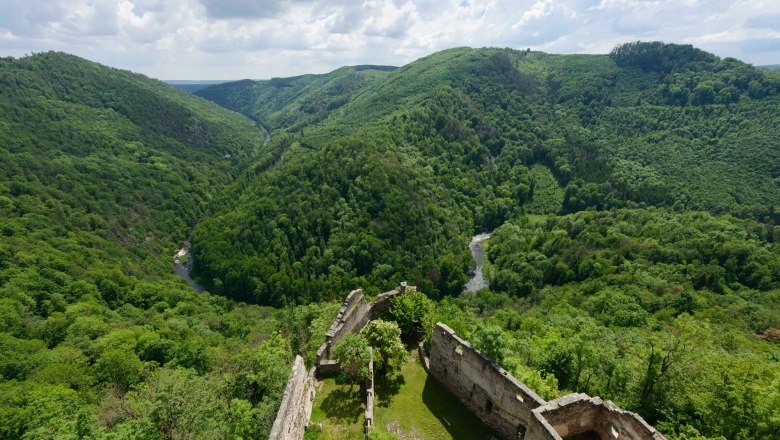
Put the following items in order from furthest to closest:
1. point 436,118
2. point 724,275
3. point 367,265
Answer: point 436,118, point 367,265, point 724,275

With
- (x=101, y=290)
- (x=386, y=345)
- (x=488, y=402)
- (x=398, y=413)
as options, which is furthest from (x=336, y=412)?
(x=101, y=290)

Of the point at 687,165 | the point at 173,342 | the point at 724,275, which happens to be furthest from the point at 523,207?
the point at 173,342

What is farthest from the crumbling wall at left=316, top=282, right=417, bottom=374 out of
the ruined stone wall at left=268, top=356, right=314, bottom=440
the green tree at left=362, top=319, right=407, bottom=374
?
the green tree at left=362, top=319, right=407, bottom=374

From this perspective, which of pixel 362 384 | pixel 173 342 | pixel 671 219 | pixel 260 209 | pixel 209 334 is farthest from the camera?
pixel 260 209

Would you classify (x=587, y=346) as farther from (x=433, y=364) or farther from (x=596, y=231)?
(x=596, y=231)

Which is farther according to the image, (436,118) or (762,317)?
(436,118)

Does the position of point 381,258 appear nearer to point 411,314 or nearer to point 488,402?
point 411,314
